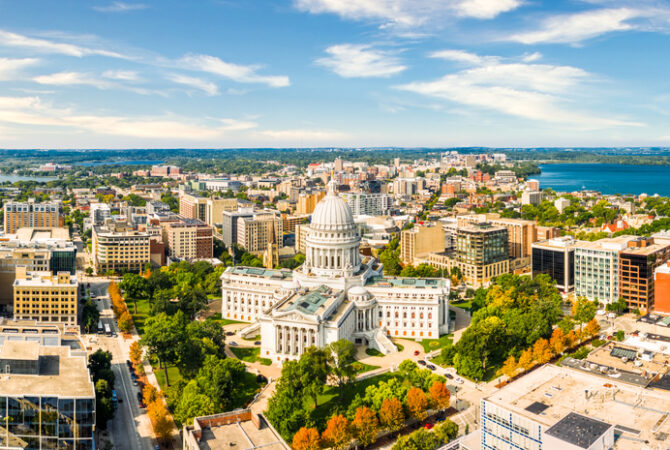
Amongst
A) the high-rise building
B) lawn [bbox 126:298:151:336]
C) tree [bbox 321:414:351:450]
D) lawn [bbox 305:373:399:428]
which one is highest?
the high-rise building

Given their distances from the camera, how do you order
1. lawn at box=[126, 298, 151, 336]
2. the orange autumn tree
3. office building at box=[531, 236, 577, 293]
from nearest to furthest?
1. the orange autumn tree
2. lawn at box=[126, 298, 151, 336]
3. office building at box=[531, 236, 577, 293]

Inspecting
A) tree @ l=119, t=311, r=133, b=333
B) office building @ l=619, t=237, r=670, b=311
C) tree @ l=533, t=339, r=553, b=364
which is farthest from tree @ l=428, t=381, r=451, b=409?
office building @ l=619, t=237, r=670, b=311

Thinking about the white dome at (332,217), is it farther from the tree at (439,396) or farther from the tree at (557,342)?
the tree at (439,396)

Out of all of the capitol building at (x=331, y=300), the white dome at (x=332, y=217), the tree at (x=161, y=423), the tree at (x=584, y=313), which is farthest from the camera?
the white dome at (x=332, y=217)

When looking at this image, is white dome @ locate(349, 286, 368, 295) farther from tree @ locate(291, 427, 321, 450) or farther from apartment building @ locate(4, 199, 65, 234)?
apartment building @ locate(4, 199, 65, 234)

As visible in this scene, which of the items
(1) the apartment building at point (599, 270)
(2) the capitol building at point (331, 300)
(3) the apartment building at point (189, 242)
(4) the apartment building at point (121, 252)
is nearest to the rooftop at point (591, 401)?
(2) the capitol building at point (331, 300)

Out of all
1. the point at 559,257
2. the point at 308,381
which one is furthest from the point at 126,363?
the point at 559,257

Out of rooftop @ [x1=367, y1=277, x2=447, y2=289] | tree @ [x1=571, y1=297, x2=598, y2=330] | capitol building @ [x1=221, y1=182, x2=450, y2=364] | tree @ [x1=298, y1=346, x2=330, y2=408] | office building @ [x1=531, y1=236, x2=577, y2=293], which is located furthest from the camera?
office building @ [x1=531, y1=236, x2=577, y2=293]
